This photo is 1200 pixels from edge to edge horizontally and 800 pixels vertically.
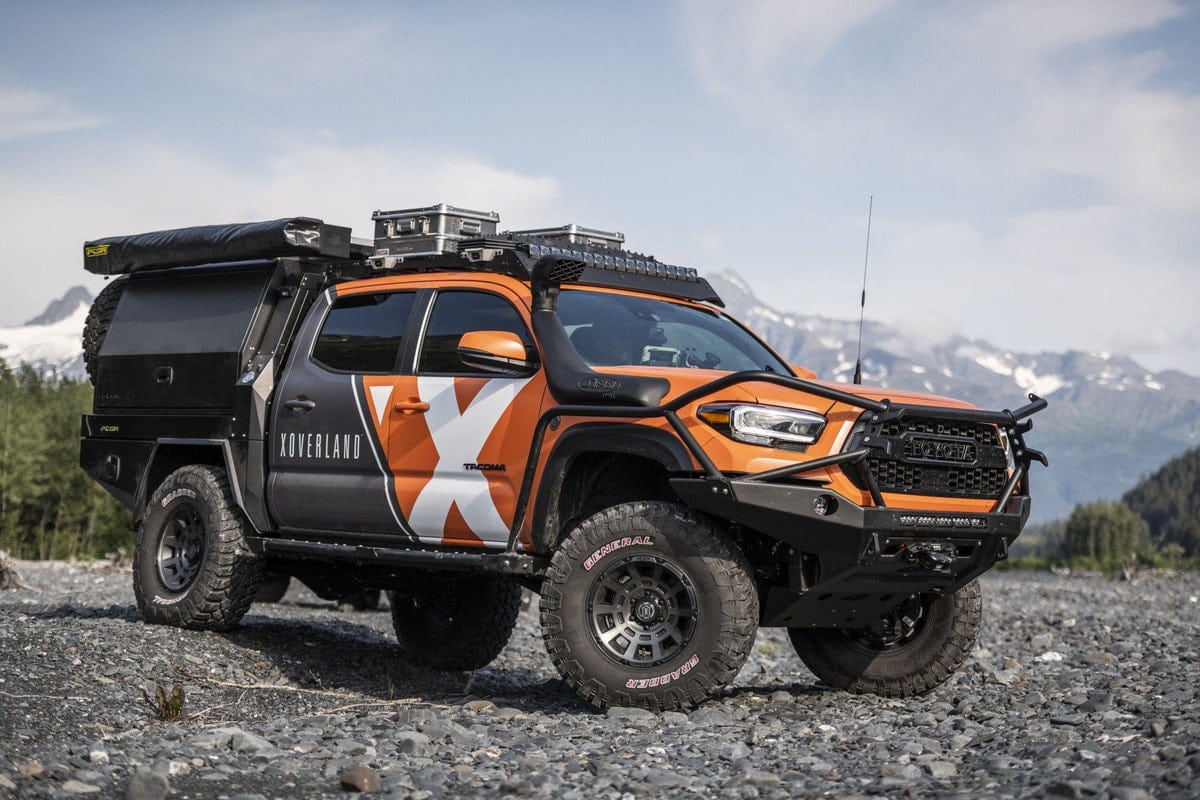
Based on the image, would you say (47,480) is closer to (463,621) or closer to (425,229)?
(463,621)

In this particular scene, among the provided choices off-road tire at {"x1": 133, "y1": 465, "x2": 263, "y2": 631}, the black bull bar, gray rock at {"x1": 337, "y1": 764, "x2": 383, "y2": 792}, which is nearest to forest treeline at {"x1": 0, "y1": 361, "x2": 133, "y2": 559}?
off-road tire at {"x1": 133, "y1": 465, "x2": 263, "y2": 631}

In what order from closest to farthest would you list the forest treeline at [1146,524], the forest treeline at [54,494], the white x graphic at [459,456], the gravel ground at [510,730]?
the gravel ground at [510,730] < the white x graphic at [459,456] < the forest treeline at [1146,524] < the forest treeline at [54,494]

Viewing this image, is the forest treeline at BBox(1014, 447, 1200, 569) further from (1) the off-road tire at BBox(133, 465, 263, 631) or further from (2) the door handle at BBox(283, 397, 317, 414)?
(2) the door handle at BBox(283, 397, 317, 414)

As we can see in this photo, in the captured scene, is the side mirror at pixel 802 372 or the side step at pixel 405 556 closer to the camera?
the side step at pixel 405 556

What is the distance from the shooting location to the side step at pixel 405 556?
633 centimetres

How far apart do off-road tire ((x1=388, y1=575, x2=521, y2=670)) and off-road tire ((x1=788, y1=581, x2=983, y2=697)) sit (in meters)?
2.40

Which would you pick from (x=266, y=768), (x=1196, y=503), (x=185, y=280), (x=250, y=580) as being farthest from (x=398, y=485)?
(x=1196, y=503)

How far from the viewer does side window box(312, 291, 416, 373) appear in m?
7.18

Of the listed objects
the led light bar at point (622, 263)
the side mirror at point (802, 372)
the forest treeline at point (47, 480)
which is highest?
the led light bar at point (622, 263)

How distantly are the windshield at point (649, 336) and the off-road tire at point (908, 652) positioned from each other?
1.51m

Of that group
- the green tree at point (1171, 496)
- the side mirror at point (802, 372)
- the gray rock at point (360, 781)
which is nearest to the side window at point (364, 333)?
the side mirror at point (802, 372)

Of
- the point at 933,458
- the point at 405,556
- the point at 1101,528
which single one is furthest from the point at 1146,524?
the point at 405,556

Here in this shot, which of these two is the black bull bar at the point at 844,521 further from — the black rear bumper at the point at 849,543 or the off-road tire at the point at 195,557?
the off-road tire at the point at 195,557

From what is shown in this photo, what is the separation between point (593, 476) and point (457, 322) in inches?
49.2
